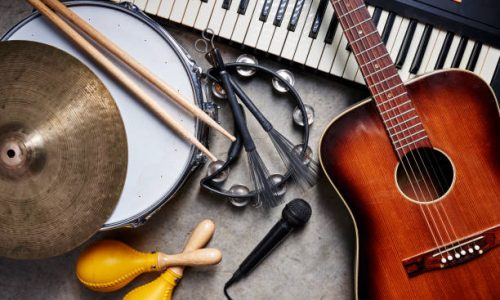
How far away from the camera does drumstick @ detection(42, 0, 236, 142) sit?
3.80ft

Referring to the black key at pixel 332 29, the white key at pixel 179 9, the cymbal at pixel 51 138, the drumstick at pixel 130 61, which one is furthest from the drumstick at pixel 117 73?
the black key at pixel 332 29

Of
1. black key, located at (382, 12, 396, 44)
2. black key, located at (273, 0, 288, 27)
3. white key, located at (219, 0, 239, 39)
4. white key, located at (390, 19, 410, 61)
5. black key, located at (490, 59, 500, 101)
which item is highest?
white key, located at (219, 0, 239, 39)

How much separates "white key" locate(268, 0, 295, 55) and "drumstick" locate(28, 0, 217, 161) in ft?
1.11

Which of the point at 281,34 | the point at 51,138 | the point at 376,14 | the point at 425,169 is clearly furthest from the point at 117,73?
the point at 425,169

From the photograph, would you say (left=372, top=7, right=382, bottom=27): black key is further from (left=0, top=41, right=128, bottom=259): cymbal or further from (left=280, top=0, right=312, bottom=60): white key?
(left=0, top=41, right=128, bottom=259): cymbal

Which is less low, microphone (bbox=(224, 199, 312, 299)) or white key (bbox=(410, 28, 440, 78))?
white key (bbox=(410, 28, 440, 78))

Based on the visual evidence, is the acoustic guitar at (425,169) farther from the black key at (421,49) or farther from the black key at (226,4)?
the black key at (226,4)

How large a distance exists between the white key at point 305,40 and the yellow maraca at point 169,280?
0.52 metres

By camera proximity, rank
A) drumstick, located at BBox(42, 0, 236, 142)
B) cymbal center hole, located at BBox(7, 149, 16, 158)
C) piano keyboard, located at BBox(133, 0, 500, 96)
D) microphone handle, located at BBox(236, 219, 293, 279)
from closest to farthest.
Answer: cymbal center hole, located at BBox(7, 149, 16, 158), drumstick, located at BBox(42, 0, 236, 142), piano keyboard, located at BBox(133, 0, 500, 96), microphone handle, located at BBox(236, 219, 293, 279)

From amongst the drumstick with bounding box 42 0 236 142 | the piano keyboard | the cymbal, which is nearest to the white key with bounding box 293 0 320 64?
the piano keyboard

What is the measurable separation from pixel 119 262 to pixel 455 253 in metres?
0.87

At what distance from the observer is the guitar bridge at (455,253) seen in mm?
1173

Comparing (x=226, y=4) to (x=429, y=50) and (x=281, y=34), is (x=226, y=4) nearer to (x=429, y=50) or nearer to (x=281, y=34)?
(x=281, y=34)

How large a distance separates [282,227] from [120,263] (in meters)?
0.45
